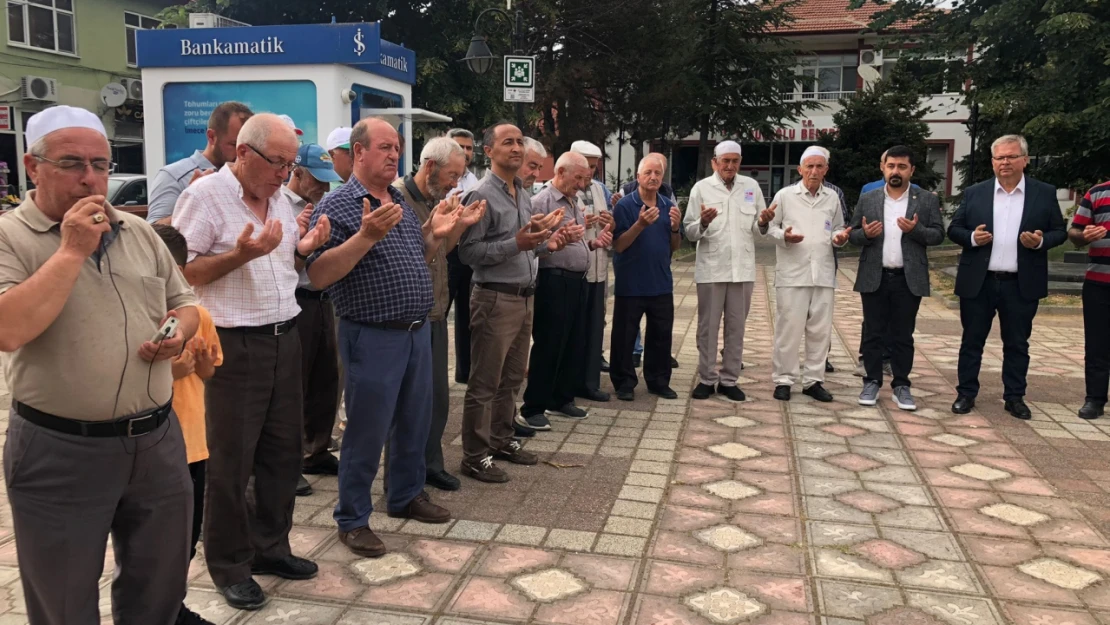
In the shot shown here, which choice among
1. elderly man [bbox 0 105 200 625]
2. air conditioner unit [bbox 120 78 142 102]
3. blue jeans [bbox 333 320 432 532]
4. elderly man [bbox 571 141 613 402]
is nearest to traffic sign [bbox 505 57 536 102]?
elderly man [bbox 571 141 613 402]

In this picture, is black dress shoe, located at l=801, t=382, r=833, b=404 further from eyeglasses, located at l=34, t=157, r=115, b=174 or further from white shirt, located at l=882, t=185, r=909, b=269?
eyeglasses, located at l=34, t=157, r=115, b=174

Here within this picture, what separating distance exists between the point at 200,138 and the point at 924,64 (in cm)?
1688

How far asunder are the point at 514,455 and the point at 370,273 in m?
1.97

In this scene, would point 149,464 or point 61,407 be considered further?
point 149,464

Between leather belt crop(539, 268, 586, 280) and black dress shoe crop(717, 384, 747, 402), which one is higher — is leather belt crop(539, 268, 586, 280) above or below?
above

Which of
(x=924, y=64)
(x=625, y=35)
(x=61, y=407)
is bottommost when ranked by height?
(x=61, y=407)

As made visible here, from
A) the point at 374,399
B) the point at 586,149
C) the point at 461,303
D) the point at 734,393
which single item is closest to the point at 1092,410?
the point at 734,393

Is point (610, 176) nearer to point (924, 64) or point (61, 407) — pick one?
point (924, 64)

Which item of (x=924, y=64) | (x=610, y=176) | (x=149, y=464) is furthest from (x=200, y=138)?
(x=610, y=176)

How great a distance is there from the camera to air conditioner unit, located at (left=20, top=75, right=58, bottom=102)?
21.4 metres

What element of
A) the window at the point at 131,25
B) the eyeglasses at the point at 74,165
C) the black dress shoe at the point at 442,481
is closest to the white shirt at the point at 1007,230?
the black dress shoe at the point at 442,481

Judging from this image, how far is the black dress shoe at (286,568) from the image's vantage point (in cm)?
358

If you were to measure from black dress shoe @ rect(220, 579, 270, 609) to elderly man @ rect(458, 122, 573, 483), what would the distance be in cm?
174

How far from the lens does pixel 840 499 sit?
185 inches
